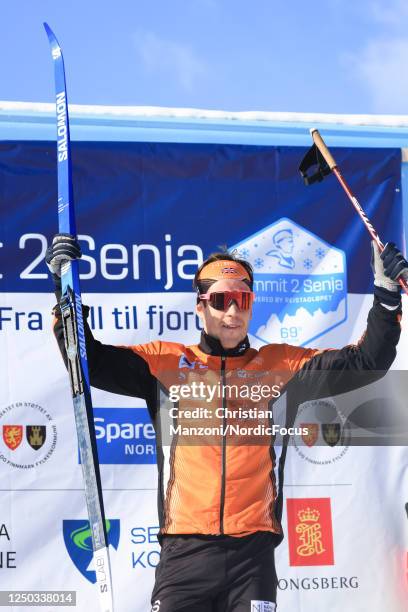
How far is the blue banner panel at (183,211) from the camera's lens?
175 inches

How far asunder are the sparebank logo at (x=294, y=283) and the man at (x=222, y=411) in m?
0.60

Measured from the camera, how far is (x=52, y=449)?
4.30 meters

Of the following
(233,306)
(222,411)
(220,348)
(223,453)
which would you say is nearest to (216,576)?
(223,453)

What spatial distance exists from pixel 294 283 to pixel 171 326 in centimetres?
60

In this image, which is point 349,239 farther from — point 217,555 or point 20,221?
point 217,555

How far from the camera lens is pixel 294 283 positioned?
4.59 metres

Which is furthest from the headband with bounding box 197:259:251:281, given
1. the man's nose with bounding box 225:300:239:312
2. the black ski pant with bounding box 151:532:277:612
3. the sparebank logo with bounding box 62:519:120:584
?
the sparebank logo with bounding box 62:519:120:584

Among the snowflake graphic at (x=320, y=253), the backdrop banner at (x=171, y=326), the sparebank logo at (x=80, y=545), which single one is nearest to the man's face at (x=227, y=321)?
the backdrop banner at (x=171, y=326)

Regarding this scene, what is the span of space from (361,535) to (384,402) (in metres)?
0.60

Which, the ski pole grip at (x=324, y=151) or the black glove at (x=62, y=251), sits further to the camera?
the ski pole grip at (x=324, y=151)

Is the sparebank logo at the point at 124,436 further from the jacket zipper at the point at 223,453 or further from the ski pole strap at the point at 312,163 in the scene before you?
the ski pole strap at the point at 312,163

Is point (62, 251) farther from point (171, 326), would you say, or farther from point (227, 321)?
point (171, 326)

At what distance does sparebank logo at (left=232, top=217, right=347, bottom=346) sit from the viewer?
14.9 ft

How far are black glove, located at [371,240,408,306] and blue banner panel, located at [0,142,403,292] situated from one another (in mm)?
930
